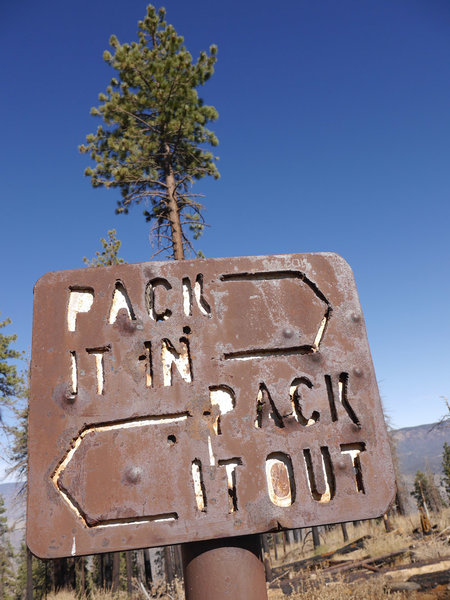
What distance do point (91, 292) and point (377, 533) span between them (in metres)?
18.6

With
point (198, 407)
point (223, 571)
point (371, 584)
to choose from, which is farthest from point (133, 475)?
point (371, 584)

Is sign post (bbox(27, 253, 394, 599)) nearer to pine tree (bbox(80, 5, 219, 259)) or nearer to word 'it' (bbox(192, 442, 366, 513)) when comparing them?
word 'it' (bbox(192, 442, 366, 513))

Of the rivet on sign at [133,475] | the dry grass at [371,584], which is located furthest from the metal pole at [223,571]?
the dry grass at [371,584]

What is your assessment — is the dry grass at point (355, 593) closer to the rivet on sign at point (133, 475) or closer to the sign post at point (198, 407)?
the sign post at point (198, 407)

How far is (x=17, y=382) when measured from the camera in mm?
14977

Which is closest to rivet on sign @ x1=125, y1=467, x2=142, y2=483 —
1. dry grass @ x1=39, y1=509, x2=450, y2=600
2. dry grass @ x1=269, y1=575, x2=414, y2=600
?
dry grass @ x1=39, y1=509, x2=450, y2=600

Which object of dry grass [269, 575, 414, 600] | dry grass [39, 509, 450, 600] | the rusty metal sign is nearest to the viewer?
the rusty metal sign

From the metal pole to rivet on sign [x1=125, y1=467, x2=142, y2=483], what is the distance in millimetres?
336

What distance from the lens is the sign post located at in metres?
1.49

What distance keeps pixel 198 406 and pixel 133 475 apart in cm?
33

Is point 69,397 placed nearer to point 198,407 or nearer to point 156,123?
point 198,407

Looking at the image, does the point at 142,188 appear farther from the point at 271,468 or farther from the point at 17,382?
the point at 271,468

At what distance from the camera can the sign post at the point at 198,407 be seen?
1.49 meters

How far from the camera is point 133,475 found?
1508mm
